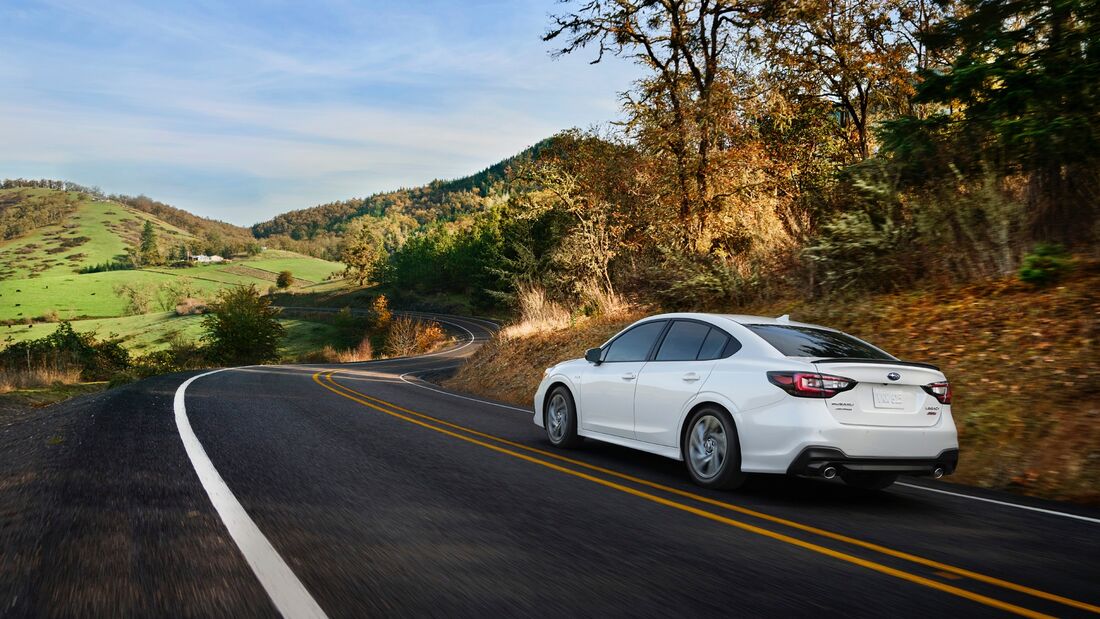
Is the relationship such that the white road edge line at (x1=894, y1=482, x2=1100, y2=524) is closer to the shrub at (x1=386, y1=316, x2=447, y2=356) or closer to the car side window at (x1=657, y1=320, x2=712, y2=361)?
the car side window at (x1=657, y1=320, x2=712, y2=361)

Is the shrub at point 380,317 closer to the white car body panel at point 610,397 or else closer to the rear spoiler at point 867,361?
the white car body panel at point 610,397

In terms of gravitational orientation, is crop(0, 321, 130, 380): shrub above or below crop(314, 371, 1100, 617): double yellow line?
below

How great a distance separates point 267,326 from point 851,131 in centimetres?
4118

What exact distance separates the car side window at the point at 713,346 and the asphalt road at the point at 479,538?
1229mm

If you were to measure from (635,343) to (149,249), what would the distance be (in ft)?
657

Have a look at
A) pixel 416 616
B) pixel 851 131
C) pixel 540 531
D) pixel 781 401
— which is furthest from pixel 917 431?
pixel 851 131

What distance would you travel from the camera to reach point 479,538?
4.67m

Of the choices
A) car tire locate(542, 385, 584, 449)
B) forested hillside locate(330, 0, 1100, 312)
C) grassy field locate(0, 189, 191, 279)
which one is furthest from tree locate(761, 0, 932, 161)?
grassy field locate(0, 189, 191, 279)

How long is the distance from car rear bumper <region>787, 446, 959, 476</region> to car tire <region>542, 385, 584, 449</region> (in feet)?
11.1

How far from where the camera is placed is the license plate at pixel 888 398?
6.07 metres

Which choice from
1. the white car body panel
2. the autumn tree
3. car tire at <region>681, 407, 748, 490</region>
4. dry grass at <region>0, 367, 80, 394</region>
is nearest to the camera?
car tire at <region>681, 407, 748, 490</region>

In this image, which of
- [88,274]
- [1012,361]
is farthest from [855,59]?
[88,274]

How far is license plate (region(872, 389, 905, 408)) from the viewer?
6.07 m

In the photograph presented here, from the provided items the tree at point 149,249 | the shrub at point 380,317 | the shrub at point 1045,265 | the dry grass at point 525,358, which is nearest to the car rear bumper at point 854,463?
the shrub at point 1045,265
